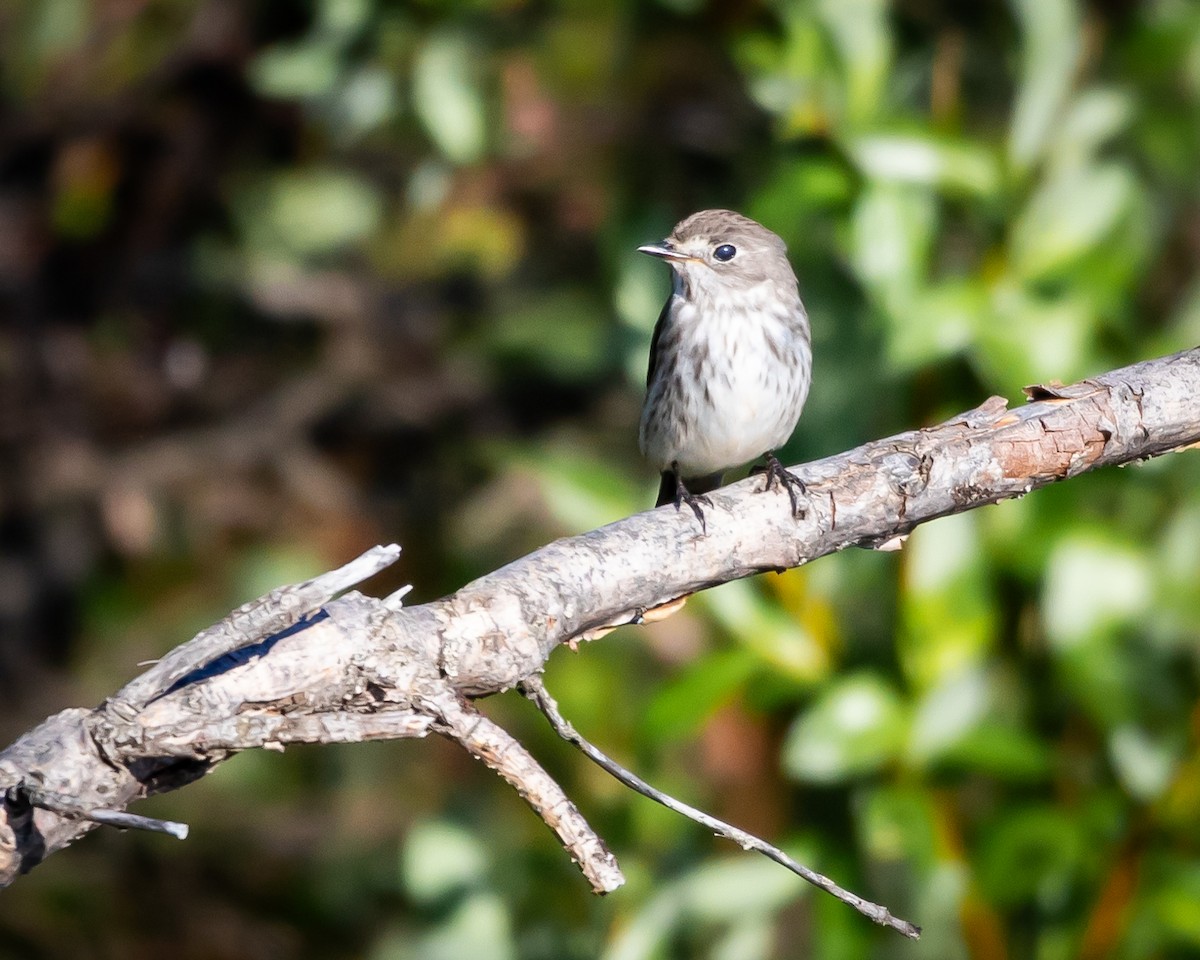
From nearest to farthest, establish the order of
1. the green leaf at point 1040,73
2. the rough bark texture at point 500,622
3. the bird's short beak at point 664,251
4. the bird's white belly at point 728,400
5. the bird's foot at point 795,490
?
the rough bark texture at point 500,622 < the bird's foot at point 795,490 < the green leaf at point 1040,73 < the bird's short beak at point 664,251 < the bird's white belly at point 728,400

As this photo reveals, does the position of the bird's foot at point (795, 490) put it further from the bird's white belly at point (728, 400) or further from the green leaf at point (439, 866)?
the green leaf at point (439, 866)

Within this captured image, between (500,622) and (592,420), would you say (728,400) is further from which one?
(500,622)

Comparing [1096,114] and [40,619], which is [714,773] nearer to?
[1096,114]

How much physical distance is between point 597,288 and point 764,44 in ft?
4.99

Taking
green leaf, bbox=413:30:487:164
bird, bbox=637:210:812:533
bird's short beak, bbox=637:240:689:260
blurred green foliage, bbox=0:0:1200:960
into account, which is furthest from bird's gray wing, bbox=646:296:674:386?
green leaf, bbox=413:30:487:164

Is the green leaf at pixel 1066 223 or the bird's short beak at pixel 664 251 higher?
the bird's short beak at pixel 664 251

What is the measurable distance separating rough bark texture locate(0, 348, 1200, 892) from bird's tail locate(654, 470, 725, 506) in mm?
1618

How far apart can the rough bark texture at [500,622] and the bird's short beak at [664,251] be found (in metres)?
1.38

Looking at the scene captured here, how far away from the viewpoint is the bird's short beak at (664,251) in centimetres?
435

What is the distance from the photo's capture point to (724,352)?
4594 mm

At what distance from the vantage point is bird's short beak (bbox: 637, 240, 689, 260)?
14.3ft

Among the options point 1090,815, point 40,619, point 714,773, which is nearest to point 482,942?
point 714,773

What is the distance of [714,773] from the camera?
465cm

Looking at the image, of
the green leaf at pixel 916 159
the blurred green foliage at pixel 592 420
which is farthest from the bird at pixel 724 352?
the green leaf at pixel 916 159
